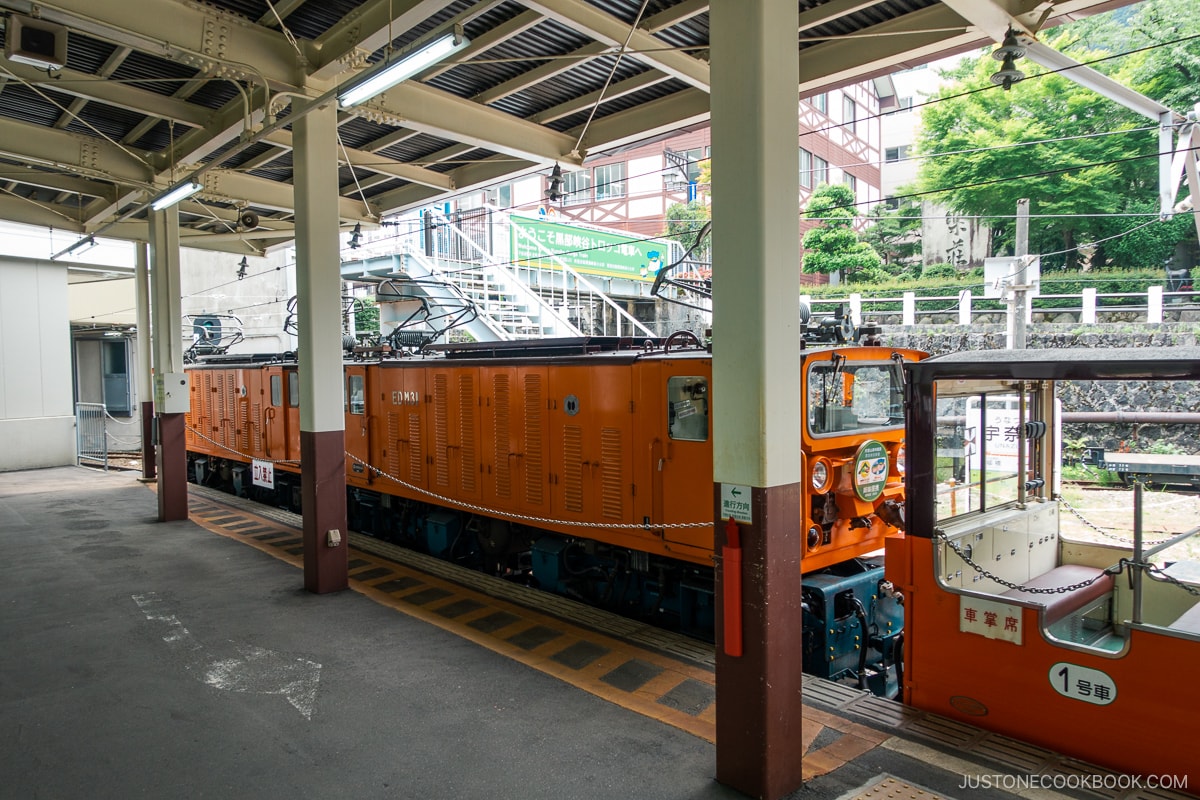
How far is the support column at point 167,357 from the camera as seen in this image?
1038 cm

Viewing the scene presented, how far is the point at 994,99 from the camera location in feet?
70.6

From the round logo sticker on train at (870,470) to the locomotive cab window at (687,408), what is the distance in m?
1.15

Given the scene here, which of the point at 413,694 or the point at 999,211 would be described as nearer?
the point at 413,694

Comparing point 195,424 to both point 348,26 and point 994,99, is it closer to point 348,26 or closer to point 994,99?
point 348,26

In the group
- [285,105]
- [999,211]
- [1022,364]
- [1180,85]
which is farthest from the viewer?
[999,211]

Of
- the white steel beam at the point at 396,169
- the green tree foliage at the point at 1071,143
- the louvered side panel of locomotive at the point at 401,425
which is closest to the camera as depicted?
the louvered side panel of locomotive at the point at 401,425

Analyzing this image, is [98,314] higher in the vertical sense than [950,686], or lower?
higher

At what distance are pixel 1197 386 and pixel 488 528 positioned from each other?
1335 centimetres

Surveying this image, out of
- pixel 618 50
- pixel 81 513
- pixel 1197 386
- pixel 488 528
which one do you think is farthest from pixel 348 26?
pixel 1197 386

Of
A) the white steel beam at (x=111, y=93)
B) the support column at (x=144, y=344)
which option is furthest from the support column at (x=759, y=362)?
the support column at (x=144, y=344)

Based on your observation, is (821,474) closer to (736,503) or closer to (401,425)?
(736,503)

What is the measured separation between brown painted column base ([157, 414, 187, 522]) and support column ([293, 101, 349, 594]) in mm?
4536

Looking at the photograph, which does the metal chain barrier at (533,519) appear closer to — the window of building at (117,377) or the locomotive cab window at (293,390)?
the locomotive cab window at (293,390)

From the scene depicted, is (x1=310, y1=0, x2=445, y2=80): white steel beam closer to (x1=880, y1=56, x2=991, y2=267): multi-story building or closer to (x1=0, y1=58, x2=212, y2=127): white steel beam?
(x1=0, y1=58, x2=212, y2=127): white steel beam
